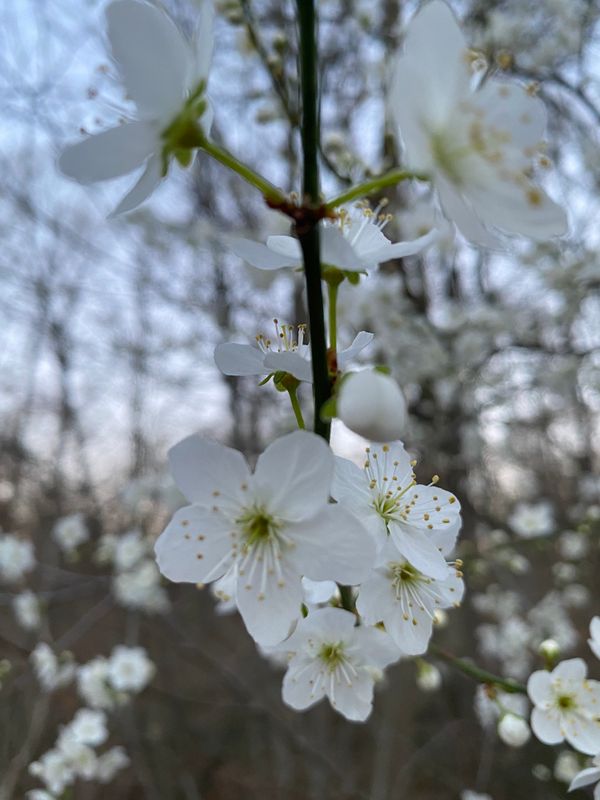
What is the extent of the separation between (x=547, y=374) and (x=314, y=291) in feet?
11.0

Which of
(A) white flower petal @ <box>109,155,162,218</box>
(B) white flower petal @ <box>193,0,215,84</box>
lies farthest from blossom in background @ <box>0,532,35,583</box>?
(B) white flower petal @ <box>193,0,215,84</box>

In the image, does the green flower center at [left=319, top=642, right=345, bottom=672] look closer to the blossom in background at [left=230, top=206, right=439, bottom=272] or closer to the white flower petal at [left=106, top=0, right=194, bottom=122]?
the blossom in background at [left=230, top=206, right=439, bottom=272]

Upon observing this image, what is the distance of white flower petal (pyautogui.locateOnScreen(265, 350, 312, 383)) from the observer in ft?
2.17

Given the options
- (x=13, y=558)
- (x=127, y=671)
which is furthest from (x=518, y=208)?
(x=13, y=558)

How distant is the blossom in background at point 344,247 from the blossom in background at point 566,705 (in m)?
0.72

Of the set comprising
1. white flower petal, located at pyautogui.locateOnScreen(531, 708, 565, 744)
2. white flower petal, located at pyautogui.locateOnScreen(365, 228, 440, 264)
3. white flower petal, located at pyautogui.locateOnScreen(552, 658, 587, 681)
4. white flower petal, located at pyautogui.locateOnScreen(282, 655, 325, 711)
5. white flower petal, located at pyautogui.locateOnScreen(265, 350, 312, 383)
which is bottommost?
white flower petal, located at pyautogui.locateOnScreen(531, 708, 565, 744)

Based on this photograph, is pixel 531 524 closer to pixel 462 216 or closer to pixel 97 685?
pixel 97 685

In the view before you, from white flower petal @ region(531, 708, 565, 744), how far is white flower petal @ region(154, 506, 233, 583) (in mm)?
649

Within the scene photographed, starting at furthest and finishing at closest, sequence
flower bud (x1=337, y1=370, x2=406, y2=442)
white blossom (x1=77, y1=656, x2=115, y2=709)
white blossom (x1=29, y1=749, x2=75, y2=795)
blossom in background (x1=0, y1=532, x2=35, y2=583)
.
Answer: blossom in background (x1=0, y1=532, x2=35, y2=583) → white blossom (x1=77, y1=656, x2=115, y2=709) → white blossom (x1=29, y1=749, x2=75, y2=795) → flower bud (x1=337, y1=370, x2=406, y2=442)

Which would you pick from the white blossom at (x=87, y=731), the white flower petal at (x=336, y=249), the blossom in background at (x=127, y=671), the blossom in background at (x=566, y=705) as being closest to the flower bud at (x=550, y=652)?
the blossom in background at (x=566, y=705)

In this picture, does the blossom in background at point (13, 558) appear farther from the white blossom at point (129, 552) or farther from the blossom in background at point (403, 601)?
the blossom in background at point (403, 601)

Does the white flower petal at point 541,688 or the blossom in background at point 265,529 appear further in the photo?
the white flower petal at point 541,688

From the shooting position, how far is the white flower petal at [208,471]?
25.3 inches

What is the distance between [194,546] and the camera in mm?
697
